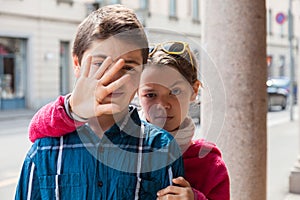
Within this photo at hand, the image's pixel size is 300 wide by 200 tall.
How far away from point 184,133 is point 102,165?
35 centimetres

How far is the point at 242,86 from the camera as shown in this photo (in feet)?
9.10

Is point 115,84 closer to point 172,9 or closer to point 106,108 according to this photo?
point 106,108

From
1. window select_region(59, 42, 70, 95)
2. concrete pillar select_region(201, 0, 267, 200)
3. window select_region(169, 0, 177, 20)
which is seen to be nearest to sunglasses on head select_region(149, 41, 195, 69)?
concrete pillar select_region(201, 0, 267, 200)

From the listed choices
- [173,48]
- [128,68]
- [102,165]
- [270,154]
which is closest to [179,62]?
[173,48]

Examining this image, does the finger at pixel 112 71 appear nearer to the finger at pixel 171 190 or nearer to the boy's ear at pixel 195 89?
the finger at pixel 171 190

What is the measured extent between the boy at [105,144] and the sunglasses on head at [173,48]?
195mm

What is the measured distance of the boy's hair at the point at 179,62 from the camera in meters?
1.51

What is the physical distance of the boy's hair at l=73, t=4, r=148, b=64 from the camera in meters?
1.26

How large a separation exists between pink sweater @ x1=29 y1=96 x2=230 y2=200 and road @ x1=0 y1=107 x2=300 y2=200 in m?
3.72

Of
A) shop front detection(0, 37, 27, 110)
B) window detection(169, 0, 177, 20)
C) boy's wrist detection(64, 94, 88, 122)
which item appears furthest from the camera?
window detection(169, 0, 177, 20)

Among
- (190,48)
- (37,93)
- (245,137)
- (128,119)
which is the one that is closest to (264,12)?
(245,137)

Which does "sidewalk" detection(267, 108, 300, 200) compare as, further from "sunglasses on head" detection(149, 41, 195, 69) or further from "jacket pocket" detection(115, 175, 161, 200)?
"jacket pocket" detection(115, 175, 161, 200)

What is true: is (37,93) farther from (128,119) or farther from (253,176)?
(128,119)

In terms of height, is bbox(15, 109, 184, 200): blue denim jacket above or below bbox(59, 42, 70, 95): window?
below
